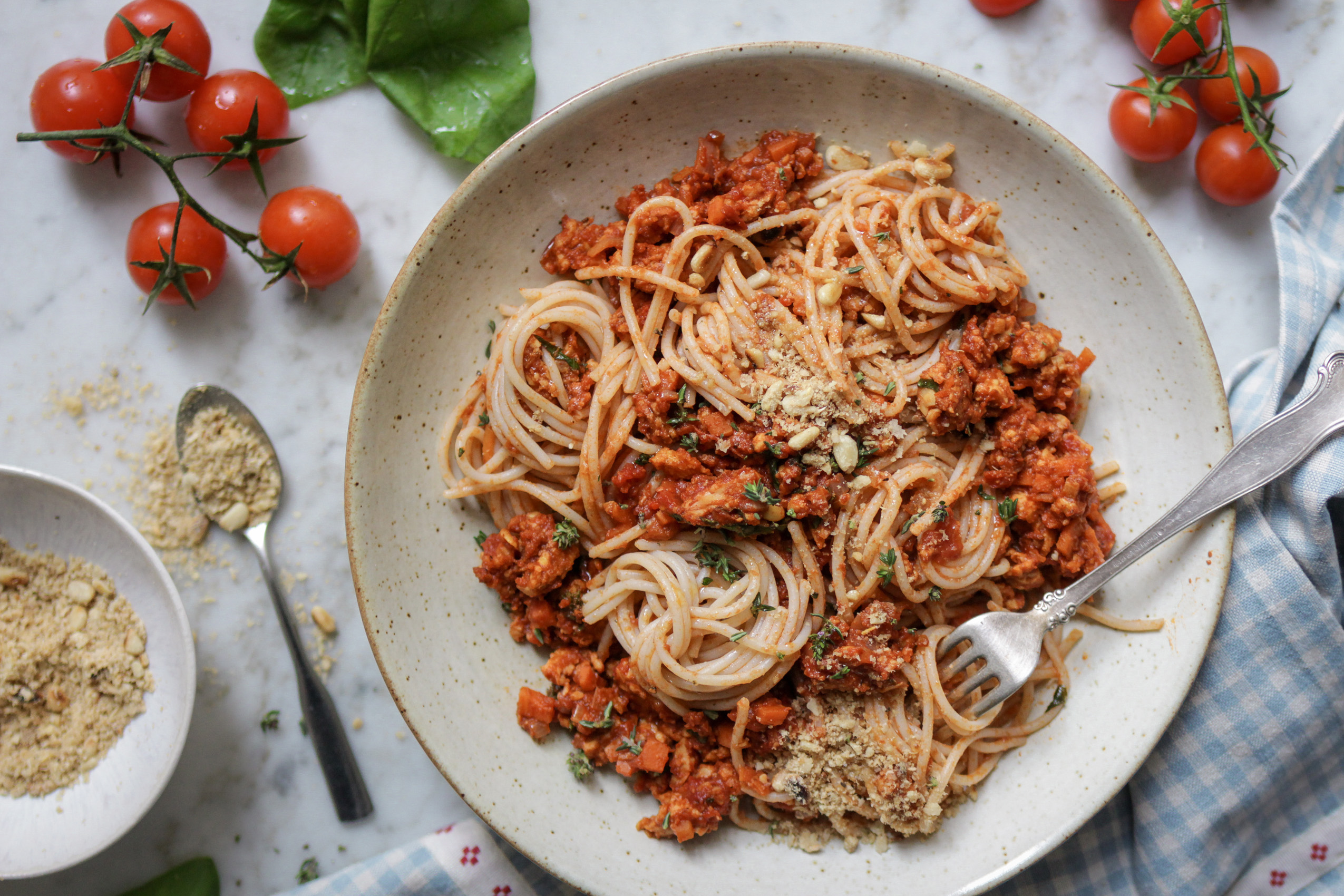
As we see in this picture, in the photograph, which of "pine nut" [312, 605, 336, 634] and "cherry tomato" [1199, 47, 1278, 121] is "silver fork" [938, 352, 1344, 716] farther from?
"pine nut" [312, 605, 336, 634]

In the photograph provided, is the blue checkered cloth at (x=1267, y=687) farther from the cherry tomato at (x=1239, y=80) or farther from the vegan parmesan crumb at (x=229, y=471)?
the vegan parmesan crumb at (x=229, y=471)

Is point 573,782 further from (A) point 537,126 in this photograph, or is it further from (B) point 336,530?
(A) point 537,126

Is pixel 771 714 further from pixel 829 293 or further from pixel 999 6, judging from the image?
pixel 999 6

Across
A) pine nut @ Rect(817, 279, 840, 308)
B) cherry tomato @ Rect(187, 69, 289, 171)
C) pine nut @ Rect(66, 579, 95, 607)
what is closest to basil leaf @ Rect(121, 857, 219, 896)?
pine nut @ Rect(66, 579, 95, 607)

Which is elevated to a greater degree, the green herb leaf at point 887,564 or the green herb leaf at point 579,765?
the green herb leaf at point 887,564

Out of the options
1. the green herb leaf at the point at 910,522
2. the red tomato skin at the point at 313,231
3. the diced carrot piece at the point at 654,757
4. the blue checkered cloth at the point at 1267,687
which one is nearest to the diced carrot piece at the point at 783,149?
the green herb leaf at the point at 910,522
